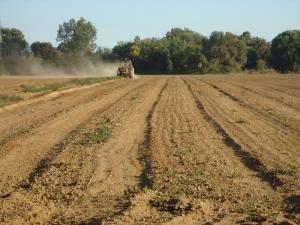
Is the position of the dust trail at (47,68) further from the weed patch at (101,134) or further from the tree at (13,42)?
the weed patch at (101,134)

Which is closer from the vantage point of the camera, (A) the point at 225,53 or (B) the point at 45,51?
(A) the point at 225,53

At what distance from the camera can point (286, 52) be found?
99.2 m

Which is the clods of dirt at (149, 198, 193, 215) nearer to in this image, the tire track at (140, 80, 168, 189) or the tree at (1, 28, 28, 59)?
the tire track at (140, 80, 168, 189)

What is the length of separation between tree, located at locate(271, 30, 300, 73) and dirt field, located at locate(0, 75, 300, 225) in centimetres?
8386

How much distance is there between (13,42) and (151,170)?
12384 cm

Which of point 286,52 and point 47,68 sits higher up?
point 286,52

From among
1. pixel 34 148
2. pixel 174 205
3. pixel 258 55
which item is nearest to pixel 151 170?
pixel 174 205

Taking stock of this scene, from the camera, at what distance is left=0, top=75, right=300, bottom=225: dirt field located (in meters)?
6.57

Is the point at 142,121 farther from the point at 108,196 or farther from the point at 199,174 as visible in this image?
the point at 108,196

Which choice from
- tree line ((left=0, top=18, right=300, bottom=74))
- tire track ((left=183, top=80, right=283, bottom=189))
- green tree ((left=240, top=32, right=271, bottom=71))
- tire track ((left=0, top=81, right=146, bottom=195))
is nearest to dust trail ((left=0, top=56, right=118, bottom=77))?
tree line ((left=0, top=18, right=300, bottom=74))

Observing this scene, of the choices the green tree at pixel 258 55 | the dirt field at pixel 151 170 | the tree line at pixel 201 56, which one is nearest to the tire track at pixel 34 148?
the dirt field at pixel 151 170

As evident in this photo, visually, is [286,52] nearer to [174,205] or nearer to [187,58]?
[187,58]

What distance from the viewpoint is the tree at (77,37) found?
413 ft

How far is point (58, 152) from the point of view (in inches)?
417
